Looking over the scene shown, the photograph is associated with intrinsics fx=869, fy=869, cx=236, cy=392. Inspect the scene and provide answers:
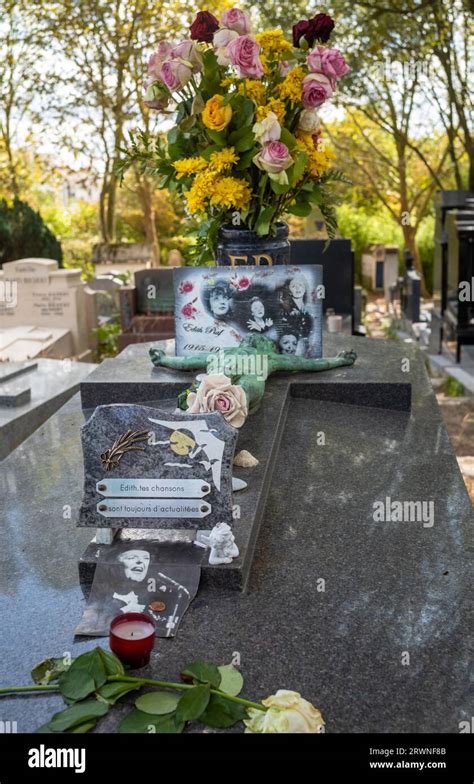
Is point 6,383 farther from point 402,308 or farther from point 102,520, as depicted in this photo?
point 402,308

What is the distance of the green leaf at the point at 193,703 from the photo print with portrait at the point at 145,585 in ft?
1.08

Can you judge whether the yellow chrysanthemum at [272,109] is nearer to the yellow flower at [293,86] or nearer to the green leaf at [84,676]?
the yellow flower at [293,86]

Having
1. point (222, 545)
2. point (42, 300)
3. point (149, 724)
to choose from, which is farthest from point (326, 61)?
point (42, 300)

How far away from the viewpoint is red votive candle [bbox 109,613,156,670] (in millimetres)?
2053

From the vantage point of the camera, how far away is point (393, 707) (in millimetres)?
1971

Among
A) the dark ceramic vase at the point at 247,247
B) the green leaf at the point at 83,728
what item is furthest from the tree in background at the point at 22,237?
the green leaf at the point at 83,728

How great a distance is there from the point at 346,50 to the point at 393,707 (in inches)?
517

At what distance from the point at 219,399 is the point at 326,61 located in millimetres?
1936

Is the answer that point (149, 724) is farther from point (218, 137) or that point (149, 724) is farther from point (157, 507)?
point (218, 137)

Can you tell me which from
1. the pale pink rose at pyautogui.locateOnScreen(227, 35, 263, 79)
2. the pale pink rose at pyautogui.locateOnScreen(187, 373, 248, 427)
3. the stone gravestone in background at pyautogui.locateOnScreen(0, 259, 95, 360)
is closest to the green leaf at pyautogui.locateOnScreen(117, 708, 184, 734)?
the pale pink rose at pyautogui.locateOnScreen(187, 373, 248, 427)

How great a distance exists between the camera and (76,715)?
192 cm

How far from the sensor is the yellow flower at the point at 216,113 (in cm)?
396

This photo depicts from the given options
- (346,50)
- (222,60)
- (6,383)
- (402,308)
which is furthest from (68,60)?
(222,60)
